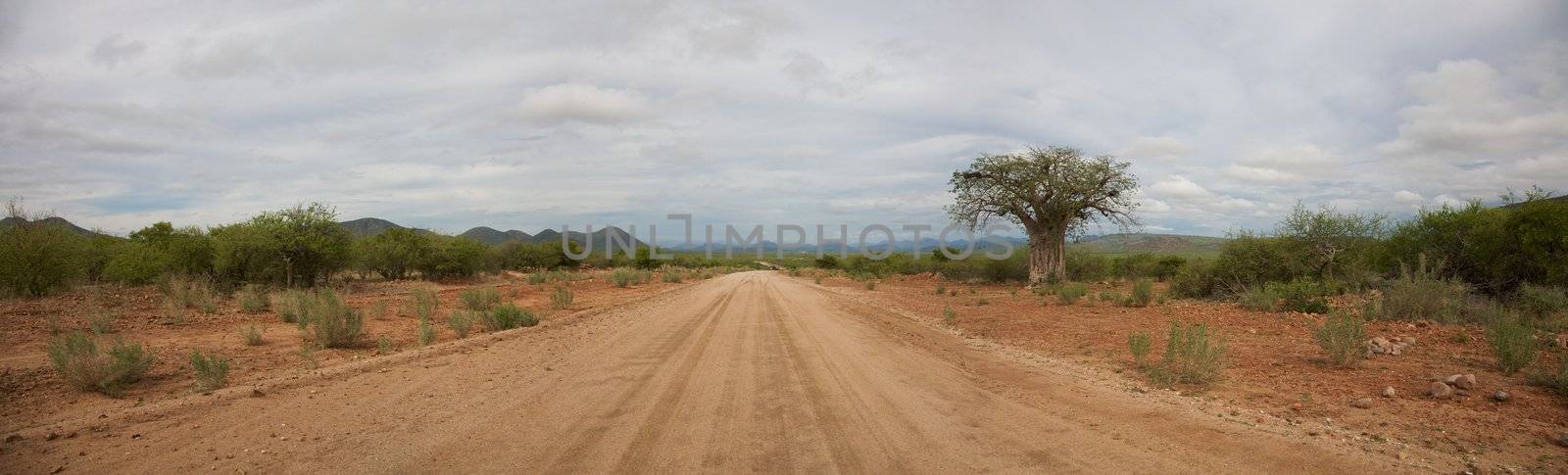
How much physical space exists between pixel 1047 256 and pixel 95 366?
3046cm

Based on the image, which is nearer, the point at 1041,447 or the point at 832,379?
the point at 1041,447

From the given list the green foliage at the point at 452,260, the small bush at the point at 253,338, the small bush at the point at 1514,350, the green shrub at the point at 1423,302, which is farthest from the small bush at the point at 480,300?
the green foliage at the point at 452,260

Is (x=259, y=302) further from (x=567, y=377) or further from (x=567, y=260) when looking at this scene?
(x=567, y=260)

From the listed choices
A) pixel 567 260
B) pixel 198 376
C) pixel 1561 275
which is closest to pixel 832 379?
pixel 198 376

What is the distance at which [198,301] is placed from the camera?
1738 cm

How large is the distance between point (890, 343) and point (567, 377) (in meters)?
5.67

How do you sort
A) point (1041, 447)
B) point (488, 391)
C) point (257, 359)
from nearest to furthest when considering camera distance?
point (1041, 447) < point (488, 391) < point (257, 359)

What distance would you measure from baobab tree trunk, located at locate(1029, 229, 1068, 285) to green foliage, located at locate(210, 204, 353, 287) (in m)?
29.6

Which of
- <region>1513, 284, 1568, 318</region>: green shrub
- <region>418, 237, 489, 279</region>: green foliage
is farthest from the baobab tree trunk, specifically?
<region>418, 237, 489, 279</region>: green foliage

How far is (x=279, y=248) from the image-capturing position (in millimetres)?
25312

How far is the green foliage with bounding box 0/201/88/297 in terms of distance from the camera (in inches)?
760

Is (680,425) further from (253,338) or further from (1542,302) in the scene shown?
(1542,302)

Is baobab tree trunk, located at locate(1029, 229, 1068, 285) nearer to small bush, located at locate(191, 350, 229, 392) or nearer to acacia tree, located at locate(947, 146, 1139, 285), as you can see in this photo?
acacia tree, located at locate(947, 146, 1139, 285)

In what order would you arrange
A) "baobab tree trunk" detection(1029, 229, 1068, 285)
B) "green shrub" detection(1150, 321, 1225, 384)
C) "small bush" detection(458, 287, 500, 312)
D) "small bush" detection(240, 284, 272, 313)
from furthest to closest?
"baobab tree trunk" detection(1029, 229, 1068, 285) → "small bush" detection(458, 287, 500, 312) → "small bush" detection(240, 284, 272, 313) → "green shrub" detection(1150, 321, 1225, 384)
